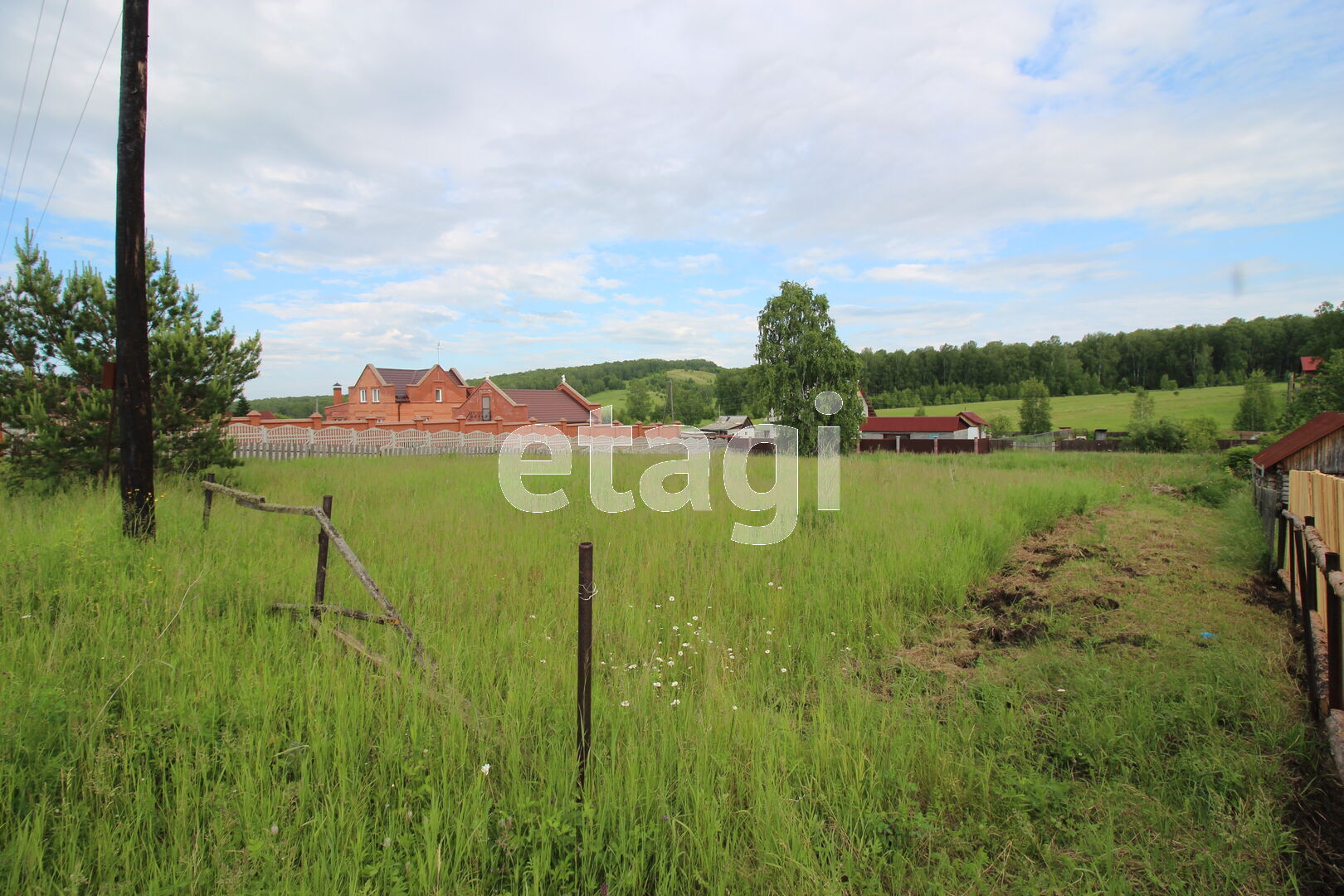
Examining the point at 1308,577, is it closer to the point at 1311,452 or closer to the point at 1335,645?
the point at 1335,645

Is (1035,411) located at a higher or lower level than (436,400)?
lower

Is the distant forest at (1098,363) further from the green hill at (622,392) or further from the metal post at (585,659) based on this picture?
the metal post at (585,659)

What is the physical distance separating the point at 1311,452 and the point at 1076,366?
9697cm

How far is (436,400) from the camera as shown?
47.8 m

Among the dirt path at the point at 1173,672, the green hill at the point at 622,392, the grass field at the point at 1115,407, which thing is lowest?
the dirt path at the point at 1173,672

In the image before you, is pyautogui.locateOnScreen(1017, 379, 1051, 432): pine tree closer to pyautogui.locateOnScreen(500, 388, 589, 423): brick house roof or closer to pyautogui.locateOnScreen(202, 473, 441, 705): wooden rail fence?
pyautogui.locateOnScreen(500, 388, 589, 423): brick house roof

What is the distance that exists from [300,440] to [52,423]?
14.9 m

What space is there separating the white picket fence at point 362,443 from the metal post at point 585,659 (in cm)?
1578

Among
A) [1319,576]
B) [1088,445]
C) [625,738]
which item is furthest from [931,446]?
[625,738]

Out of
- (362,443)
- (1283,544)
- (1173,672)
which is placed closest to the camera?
(1173,672)

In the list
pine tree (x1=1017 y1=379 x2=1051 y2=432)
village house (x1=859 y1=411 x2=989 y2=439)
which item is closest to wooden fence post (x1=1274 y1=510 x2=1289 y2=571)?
village house (x1=859 y1=411 x2=989 y2=439)

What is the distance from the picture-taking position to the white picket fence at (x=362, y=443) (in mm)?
20500

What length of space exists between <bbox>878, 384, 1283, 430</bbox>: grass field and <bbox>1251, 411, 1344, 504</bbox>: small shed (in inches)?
2056

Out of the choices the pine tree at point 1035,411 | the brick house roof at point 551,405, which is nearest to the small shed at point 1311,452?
the brick house roof at point 551,405
